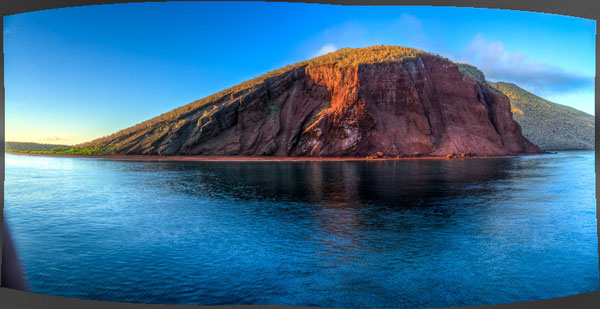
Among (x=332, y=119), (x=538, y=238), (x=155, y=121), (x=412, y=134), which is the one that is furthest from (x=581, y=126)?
(x=538, y=238)

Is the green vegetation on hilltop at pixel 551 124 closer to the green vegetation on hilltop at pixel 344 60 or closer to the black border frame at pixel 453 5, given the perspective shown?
the green vegetation on hilltop at pixel 344 60

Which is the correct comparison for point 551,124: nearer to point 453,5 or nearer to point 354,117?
point 354,117

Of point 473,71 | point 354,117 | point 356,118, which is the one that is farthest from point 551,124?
point 354,117

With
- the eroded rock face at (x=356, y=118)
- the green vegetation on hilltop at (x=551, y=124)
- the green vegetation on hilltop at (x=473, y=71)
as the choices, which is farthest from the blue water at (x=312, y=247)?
the green vegetation on hilltop at (x=551, y=124)

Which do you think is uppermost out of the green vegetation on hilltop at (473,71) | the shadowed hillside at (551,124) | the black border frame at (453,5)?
the green vegetation on hilltop at (473,71)

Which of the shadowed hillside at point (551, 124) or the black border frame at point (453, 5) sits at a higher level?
the shadowed hillside at point (551, 124)

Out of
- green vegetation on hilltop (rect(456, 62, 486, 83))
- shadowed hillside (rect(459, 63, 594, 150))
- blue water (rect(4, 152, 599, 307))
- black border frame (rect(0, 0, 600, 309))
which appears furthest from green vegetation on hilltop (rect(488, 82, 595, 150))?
black border frame (rect(0, 0, 600, 309))
